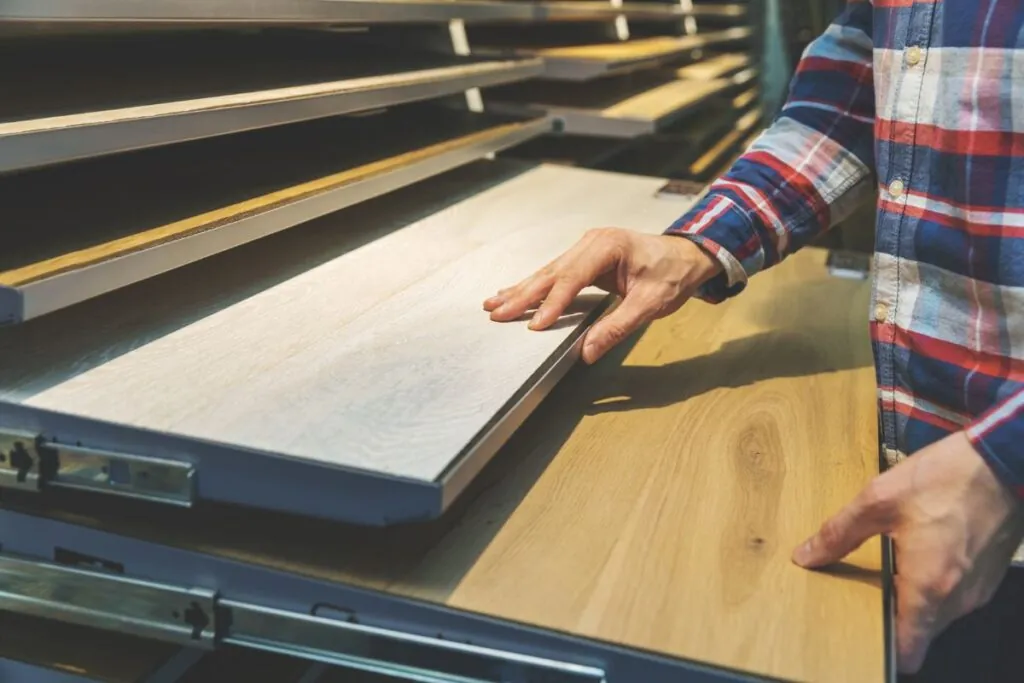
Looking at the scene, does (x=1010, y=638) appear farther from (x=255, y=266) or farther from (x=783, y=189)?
(x=255, y=266)

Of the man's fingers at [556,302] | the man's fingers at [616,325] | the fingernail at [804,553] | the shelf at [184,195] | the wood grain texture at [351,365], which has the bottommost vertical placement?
the fingernail at [804,553]

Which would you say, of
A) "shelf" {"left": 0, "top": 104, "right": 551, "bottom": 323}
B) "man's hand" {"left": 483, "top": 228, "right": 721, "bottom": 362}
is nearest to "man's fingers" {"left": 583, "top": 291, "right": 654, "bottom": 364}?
"man's hand" {"left": 483, "top": 228, "right": 721, "bottom": 362}

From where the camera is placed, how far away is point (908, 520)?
0.72 meters

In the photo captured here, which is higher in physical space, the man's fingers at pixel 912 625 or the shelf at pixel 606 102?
the shelf at pixel 606 102

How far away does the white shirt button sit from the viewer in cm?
99

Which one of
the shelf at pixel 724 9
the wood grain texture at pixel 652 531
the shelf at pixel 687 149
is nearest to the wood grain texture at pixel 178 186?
the wood grain texture at pixel 652 531

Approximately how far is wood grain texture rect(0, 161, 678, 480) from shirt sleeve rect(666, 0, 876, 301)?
0.21 m

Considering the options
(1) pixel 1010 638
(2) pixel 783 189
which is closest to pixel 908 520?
(1) pixel 1010 638

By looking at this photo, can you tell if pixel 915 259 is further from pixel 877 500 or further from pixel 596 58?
pixel 596 58

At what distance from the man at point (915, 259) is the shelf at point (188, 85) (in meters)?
0.34

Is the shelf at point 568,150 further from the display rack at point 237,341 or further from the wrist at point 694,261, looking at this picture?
the wrist at point 694,261

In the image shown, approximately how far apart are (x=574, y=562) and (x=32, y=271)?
0.47 meters

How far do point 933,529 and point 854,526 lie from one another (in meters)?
0.06

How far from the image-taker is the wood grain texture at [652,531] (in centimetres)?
68
